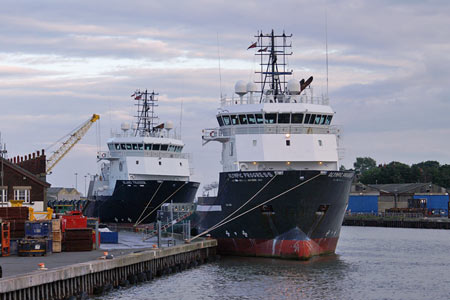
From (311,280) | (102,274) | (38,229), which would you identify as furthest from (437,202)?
(102,274)

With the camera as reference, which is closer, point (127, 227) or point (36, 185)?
point (36, 185)

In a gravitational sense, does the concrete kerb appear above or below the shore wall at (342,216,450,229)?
above

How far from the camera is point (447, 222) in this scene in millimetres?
96438

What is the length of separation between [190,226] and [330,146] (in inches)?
448

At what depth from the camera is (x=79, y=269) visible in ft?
98.5

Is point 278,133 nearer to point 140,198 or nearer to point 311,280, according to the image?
point 311,280

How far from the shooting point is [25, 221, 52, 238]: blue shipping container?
37438mm

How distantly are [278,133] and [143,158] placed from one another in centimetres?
2808

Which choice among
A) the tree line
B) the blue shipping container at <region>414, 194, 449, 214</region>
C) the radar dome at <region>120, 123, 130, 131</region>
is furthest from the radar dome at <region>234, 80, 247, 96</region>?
the tree line

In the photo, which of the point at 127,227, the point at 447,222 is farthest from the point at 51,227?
the point at 447,222

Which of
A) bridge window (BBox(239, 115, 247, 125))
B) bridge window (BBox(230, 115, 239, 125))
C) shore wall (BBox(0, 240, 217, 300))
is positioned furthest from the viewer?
bridge window (BBox(230, 115, 239, 125))

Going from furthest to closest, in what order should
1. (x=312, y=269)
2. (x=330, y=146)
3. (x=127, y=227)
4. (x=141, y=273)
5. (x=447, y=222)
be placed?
(x=447, y=222) < (x=127, y=227) < (x=330, y=146) < (x=312, y=269) < (x=141, y=273)

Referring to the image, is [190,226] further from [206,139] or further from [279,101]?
[279,101]

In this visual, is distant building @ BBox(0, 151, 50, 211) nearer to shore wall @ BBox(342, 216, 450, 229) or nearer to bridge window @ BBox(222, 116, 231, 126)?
bridge window @ BBox(222, 116, 231, 126)
